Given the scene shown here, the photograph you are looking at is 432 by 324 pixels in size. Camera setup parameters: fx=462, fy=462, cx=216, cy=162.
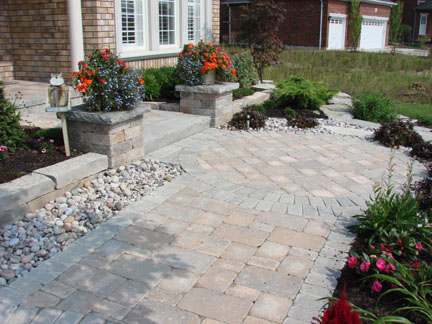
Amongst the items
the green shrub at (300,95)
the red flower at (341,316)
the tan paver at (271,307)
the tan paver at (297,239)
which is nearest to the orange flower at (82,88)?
the tan paver at (297,239)

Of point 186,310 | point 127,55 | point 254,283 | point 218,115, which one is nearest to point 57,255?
point 186,310

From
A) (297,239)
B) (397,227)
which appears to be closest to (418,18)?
(397,227)

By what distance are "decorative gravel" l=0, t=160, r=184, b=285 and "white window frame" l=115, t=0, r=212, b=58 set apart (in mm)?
3981

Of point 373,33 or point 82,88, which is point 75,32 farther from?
point 373,33

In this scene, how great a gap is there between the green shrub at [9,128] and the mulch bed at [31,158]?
0.30 feet

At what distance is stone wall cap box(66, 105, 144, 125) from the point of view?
466 centimetres

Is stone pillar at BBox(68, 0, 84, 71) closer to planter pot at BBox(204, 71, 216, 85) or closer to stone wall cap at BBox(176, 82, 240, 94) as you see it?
stone wall cap at BBox(176, 82, 240, 94)

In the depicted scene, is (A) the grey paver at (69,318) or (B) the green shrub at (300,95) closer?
(A) the grey paver at (69,318)

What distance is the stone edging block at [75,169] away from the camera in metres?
4.11

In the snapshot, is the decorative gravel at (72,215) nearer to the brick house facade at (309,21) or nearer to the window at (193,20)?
the window at (193,20)

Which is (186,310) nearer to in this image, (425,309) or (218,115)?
(425,309)

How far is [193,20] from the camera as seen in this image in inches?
438

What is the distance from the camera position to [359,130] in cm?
748

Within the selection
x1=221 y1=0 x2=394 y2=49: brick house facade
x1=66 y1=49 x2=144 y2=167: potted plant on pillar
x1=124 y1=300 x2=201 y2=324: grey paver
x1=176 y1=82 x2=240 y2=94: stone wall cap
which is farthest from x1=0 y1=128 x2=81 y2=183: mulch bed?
x1=221 y1=0 x2=394 y2=49: brick house facade
